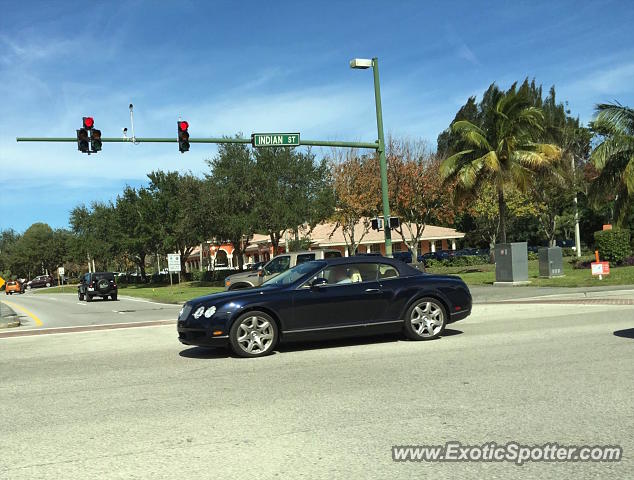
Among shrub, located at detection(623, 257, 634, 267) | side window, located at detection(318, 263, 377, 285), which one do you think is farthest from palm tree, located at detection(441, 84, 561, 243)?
side window, located at detection(318, 263, 377, 285)

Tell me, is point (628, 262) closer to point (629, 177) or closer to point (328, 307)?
point (629, 177)

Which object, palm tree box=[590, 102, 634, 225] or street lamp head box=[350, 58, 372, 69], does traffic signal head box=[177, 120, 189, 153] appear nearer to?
street lamp head box=[350, 58, 372, 69]

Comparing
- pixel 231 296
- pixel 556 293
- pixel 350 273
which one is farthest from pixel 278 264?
pixel 231 296

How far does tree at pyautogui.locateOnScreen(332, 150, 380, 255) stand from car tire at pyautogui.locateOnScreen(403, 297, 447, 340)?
35.1m

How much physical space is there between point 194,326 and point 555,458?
589cm

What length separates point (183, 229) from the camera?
46219 mm

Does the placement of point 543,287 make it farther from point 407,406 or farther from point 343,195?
point 343,195

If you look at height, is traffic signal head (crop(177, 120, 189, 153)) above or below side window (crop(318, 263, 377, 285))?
above

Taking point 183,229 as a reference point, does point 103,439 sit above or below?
below

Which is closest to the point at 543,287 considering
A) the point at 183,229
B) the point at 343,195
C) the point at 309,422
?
the point at 309,422

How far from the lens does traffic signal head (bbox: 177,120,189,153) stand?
20.0 meters

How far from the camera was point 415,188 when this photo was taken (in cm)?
4625

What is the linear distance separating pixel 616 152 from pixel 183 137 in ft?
57.3

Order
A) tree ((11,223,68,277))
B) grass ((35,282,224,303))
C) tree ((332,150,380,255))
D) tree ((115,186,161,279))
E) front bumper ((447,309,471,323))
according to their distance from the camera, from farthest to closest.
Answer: tree ((11,223,68,277))
tree ((115,186,161,279))
tree ((332,150,380,255))
grass ((35,282,224,303))
front bumper ((447,309,471,323))
